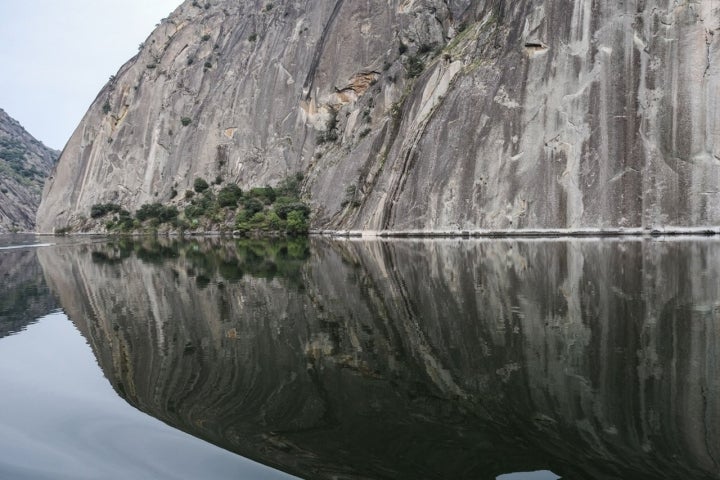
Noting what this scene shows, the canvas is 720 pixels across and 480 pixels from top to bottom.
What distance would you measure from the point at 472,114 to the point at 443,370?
157 feet

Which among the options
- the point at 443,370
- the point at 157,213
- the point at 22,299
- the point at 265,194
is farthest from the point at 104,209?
the point at 443,370

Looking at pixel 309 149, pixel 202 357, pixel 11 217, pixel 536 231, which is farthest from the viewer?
pixel 11 217

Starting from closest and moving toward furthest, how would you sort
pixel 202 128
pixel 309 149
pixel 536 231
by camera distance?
pixel 536 231 → pixel 309 149 → pixel 202 128

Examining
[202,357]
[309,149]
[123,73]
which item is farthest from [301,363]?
[123,73]

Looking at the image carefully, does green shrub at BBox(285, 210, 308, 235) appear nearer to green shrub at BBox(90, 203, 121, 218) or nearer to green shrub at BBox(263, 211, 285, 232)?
green shrub at BBox(263, 211, 285, 232)

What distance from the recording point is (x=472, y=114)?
54.5m

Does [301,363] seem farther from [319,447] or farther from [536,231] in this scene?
[536,231]

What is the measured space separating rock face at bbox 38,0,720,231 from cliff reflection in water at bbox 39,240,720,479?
25395 millimetres

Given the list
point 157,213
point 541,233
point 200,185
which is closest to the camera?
point 541,233

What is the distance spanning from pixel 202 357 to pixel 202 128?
100 m

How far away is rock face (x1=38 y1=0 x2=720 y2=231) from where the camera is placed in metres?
43.4

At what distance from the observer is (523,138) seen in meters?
50.5

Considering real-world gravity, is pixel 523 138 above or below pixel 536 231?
above

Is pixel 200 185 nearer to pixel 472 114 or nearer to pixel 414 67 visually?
pixel 414 67
